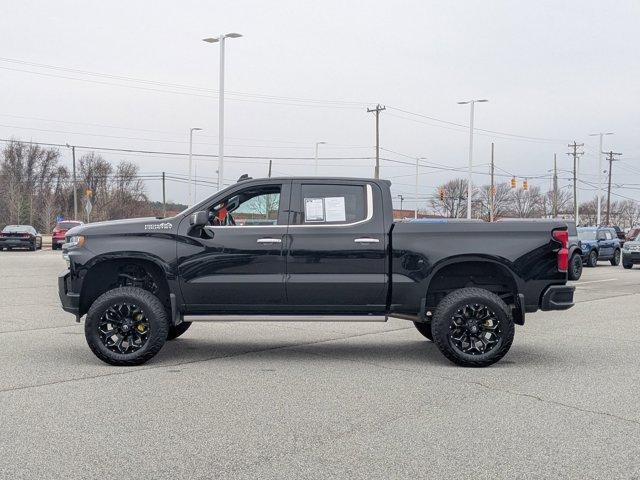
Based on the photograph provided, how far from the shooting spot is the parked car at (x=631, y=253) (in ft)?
Result: 96.6

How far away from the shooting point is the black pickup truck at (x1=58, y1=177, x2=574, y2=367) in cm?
808

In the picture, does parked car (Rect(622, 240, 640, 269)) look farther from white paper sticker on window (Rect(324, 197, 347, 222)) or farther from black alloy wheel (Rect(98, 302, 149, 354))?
black alloy wheel (Rect(98, 302, 149, 354))

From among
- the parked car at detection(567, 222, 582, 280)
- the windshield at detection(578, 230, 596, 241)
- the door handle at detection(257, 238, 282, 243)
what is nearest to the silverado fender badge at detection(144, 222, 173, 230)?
the door handle at detection(257, 238, 282, 243)

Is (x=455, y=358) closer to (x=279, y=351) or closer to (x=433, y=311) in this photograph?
(x=433, y=311)

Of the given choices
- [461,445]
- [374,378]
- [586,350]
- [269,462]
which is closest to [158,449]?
[269,462]

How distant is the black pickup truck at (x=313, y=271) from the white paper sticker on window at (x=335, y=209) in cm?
2

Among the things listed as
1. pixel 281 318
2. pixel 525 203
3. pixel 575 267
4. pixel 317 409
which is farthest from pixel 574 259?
pixel 525 203

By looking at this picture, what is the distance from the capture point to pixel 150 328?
8.01 metres

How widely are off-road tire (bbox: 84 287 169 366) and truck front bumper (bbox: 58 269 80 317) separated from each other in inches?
11.2

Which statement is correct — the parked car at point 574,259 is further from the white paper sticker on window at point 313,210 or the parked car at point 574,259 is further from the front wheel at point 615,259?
the white paper sticker on window at point 313,210

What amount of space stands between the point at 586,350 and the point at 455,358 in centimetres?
224

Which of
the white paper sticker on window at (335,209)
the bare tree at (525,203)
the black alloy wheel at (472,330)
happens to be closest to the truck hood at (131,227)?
the white paper sticker on window at (335,209)

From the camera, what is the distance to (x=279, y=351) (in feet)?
30.2

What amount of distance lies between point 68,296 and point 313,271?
8.65 ft
